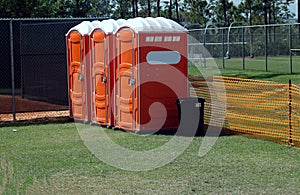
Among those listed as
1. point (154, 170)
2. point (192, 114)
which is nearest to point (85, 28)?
point (192, 114)

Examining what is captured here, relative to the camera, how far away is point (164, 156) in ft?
33.8

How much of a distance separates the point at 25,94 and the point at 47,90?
1.30 m

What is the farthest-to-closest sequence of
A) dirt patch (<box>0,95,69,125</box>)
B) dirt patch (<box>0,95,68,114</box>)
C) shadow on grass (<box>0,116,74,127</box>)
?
1. dirt patch (<box>0,95,68,114</box>)
2. dirt patch (<box>0,95,69,125</box>)
3. shadow on grass (<box>0,116,74,127</box>)

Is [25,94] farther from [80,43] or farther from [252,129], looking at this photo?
[252,129]

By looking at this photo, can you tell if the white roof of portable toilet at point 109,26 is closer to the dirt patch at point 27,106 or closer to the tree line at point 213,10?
the dirt patch at point 27,106

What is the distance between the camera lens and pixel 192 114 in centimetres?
1252

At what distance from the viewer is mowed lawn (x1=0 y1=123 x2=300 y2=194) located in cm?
816

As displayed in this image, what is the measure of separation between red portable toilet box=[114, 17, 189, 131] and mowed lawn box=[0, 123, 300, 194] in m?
0.74

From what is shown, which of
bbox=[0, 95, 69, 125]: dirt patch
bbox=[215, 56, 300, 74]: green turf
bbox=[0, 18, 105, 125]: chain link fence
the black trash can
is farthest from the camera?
bbox=[215, 56, 300, 74]: green turf

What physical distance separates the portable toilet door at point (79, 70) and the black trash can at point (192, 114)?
276 cm

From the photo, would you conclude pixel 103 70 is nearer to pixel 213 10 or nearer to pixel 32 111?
pixel 32 111

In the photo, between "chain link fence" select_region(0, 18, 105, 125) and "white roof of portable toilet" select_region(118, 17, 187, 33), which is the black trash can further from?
"chain link fence" select_region(0, 18, 105, 125)

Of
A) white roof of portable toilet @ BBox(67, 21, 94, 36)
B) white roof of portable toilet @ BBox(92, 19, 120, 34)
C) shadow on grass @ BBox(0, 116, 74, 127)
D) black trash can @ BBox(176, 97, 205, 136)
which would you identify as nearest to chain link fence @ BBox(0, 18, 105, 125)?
shadow on grass @ BBox(0, 116, 74, 127)

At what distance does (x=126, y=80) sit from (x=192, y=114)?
5.14 feet
